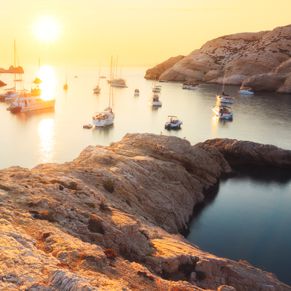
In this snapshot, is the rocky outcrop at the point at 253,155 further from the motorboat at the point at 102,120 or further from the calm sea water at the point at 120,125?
the motorboat at the point at 102,120

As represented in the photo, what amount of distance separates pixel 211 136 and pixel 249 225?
5430 centimetres

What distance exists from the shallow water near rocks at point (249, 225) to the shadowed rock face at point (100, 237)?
371cm

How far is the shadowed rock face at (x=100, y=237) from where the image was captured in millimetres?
18703

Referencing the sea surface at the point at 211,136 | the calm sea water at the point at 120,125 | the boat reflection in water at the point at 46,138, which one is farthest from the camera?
the calm sea water at the point at 120,125

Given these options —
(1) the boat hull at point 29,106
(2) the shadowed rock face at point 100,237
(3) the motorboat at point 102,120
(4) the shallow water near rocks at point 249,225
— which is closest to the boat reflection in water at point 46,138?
(3) the motorboat at point 102,120

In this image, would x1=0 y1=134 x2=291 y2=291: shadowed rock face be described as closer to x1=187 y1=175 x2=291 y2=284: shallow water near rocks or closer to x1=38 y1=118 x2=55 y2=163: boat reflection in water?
x1=187 y1=175 x2=291 y2=284: shallow water near rocks

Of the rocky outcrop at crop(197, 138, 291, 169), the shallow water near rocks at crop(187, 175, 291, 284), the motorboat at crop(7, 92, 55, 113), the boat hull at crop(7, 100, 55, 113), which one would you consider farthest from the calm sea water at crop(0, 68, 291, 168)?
the shallow water near rocks at crop(187, 175, 291, 284)

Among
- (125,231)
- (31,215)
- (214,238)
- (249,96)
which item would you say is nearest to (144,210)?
(214,238)

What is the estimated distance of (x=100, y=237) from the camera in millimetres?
25891

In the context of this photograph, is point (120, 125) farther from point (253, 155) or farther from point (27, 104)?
point (253, 155)

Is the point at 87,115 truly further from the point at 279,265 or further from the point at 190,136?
the point at 279,265

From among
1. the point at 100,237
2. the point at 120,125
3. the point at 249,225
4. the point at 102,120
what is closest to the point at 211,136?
the point at 120,125

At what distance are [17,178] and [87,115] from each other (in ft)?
312

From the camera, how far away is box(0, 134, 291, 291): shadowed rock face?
18703 mm
